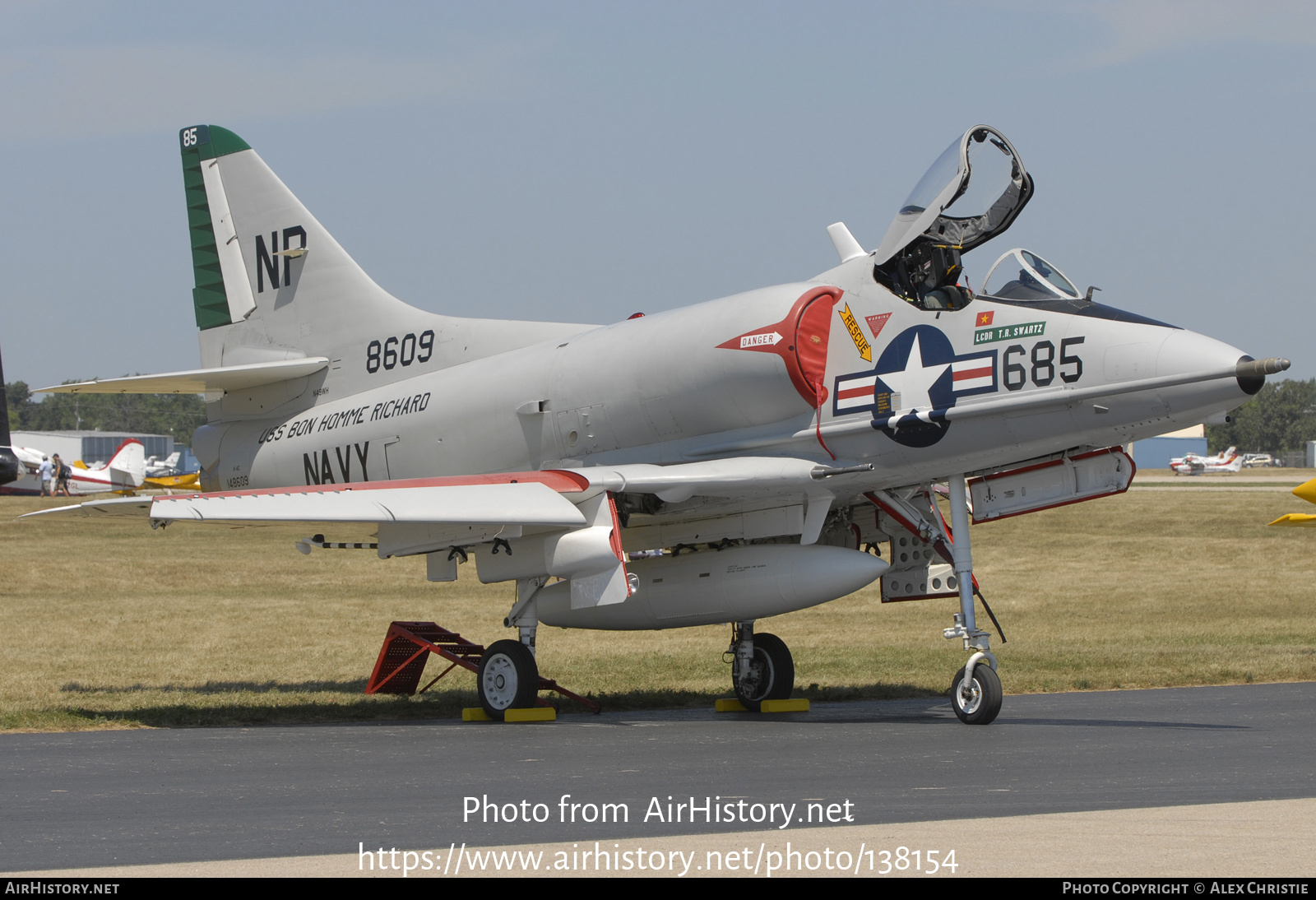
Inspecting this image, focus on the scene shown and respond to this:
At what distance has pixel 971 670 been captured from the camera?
1092 cm

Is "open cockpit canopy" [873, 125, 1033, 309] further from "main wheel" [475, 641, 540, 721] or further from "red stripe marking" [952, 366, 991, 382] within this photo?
"main wheel" [475, 641, 540, 721]

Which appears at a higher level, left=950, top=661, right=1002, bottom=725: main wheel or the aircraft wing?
the aircraft wing

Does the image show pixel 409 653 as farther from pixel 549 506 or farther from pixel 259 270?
pixel 259 270

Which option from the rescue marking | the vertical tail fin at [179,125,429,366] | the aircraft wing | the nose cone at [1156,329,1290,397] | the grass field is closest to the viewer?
the nose cone at [1156,329,1290,397]

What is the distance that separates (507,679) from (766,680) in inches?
107

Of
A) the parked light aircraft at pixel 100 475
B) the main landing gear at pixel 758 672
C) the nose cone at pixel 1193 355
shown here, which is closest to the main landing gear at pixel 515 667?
the main landing gear at pixel 758 672

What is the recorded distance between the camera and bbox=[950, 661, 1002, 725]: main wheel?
35.4 ft

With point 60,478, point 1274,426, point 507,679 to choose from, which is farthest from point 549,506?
point 1274,426

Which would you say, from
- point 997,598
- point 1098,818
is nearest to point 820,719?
point 1098,818

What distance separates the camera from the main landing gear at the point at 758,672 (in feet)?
44.4

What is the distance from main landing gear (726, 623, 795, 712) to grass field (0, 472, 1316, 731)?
0.69 m

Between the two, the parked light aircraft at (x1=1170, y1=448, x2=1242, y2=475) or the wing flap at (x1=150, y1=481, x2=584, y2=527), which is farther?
the parked light aircraft at (x1=1170, y1=448, x2=1242, y2=475)

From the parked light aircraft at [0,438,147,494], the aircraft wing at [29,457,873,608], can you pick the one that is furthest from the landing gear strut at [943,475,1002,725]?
the parked light aircraft at [0,438,147,494]

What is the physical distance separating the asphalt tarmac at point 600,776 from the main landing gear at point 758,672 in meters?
1.04
